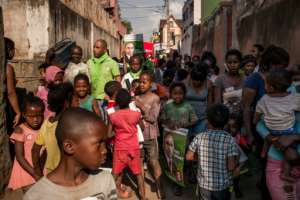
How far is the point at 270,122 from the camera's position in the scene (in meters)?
3.53

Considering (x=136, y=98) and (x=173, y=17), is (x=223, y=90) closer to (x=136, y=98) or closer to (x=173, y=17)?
(x=136, y=98)

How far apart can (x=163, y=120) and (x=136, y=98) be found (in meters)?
0.50

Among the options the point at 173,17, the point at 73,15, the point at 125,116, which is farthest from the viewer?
Result: the point at 173,17

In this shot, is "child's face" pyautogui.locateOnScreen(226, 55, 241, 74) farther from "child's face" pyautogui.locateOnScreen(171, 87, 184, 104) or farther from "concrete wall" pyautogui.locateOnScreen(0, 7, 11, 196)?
"concrete wall" pyautogui.locateOnScreen(0, 7, 11, 196)

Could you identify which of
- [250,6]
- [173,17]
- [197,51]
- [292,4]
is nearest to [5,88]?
[292,4]

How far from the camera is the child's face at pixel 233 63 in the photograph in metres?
5.22

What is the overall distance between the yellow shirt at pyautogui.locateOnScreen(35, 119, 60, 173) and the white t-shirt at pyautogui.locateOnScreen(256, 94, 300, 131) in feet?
6.32

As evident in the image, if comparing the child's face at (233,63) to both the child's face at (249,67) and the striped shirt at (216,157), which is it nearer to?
the child's face at (249,67)

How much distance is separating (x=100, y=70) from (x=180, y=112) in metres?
1.46

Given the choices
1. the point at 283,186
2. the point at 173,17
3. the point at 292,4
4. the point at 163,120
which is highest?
the point at 173,17

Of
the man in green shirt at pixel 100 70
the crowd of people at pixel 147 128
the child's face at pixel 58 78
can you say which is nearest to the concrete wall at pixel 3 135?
the crowd of people at pixel 147 128

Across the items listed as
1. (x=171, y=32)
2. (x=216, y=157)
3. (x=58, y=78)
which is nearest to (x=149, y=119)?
(x=58, y=78)

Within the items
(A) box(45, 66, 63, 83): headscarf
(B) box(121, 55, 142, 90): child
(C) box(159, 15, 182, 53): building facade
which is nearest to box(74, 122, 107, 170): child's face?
(A) box(45, 66, 63, 83): headscarf

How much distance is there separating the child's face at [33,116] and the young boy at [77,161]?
179 cm
